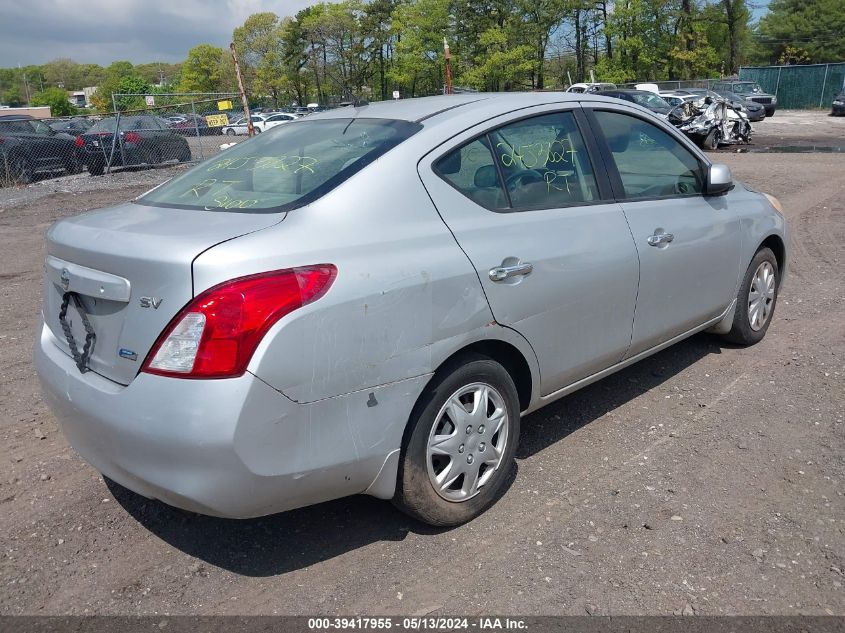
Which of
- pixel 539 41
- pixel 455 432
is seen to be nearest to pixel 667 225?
pixel 455 432

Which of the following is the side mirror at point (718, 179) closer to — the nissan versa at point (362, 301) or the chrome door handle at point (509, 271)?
the nissan versa at point (362, 301)

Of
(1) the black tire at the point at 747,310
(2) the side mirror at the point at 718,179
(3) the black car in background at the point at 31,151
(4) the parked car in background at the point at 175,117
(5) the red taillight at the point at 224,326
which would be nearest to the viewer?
(5) the red taillight at the point at 224,326

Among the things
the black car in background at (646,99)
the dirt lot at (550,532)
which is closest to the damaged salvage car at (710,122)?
the black car in background at (646,99)

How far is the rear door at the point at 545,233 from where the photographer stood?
303 cm

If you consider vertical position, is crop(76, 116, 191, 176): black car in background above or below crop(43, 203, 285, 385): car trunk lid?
below

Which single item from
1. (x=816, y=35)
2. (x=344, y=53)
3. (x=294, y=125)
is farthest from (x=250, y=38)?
(x=294, y=125)

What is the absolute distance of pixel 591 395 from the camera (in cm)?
446

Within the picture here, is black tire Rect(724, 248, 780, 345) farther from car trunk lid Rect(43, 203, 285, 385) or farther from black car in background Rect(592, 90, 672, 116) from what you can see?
black car in background Rect(592, 90, 672, 116)

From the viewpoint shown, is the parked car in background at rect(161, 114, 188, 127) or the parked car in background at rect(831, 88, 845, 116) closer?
the parked car in background at rect(161, 114, 188, 127)

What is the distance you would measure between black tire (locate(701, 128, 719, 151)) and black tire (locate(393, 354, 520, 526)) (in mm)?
19937

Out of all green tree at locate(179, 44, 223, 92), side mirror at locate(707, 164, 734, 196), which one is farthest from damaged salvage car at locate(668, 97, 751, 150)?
green tree at locate(179, 44, 223, 92)

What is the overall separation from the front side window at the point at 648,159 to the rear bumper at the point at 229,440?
1.95 meters

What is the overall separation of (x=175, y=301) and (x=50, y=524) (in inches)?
59.2

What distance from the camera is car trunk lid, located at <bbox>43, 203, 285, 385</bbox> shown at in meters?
2.44
